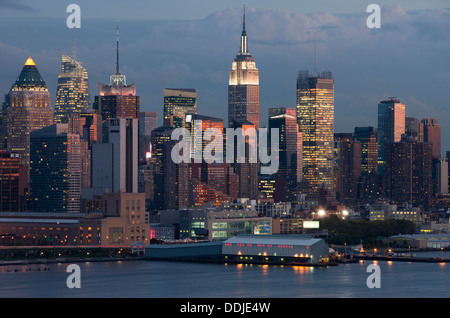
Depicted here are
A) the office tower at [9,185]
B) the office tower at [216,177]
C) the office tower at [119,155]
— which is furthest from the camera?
the office tower at [216,177]

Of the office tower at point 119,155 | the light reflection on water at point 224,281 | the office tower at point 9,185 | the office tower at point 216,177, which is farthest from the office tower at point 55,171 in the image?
the light reflection on water at point 224,281

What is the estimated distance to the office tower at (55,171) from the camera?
17362 centimetres

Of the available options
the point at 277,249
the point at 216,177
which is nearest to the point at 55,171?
the point at 216,177

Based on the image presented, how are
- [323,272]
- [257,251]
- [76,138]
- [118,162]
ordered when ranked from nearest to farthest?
[323,272]
[257,251]
[118,162]
[76,138]

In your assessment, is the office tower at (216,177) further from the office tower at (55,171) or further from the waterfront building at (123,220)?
the waterfront building at (123,220)

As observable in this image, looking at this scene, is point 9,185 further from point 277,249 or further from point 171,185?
point 277,249

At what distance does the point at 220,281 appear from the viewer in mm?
79562

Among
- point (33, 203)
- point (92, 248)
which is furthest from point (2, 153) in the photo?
point (92, 248)

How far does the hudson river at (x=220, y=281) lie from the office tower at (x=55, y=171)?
250 feet

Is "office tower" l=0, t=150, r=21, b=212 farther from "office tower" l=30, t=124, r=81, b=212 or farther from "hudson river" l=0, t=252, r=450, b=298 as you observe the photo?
"hudson river" l=0, t=252, r=450, b=298

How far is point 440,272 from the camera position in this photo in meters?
90.0

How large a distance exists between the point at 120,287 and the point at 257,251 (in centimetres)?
2423
